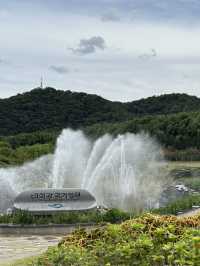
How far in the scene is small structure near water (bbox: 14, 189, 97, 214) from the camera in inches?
620

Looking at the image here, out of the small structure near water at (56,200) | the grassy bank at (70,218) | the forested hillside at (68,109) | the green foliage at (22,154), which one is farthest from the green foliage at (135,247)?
the forested hillside at (68,109)

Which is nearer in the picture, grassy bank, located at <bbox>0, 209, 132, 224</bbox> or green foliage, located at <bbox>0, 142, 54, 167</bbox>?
grassy bank, located at <bbox>0, 209, 132, 224</bbox>

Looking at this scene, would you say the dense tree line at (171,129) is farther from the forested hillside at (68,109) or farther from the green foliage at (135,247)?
the green foliage at (135,247)

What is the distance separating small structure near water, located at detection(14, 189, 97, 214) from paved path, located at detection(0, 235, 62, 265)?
Answer: 173cm

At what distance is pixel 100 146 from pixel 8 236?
1214 centimetres

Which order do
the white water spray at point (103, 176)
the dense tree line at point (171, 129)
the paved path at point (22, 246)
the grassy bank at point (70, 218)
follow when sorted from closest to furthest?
the paved path at point (22, 246), the grassy bank at point (70, 218), the white water spray at point (103, 176), the dense tree line at point (171, 129)

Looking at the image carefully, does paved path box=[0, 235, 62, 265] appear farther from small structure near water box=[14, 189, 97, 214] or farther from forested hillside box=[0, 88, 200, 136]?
forested hillside box=[0, 88, 200, 136]

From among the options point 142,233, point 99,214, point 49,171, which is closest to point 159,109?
point 49,171

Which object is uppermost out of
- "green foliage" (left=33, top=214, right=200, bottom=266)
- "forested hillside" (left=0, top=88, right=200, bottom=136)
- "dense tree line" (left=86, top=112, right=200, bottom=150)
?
"forested hillside" (left=0, top=88, right=200, bottom=136)

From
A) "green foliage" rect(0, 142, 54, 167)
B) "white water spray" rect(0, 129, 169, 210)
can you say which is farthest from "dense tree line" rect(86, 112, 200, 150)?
"white water spray" rect(0, 129, 169, 210)

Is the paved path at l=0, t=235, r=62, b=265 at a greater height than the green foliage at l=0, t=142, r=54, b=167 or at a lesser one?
lesser

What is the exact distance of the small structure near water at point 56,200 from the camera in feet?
51.6

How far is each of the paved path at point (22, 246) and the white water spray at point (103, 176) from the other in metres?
5.44

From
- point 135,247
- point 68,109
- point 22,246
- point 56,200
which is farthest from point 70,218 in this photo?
point 68,109
